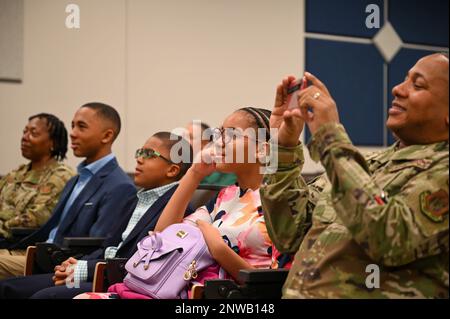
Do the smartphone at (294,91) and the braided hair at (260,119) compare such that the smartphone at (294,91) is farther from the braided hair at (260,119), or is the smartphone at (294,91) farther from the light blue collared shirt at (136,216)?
the light blue collared shirt at (136,216)

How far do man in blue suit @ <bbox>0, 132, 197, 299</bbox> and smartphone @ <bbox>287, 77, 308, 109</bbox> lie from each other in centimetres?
90

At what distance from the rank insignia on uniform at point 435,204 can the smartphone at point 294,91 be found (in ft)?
1.35

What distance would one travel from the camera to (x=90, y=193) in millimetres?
3104

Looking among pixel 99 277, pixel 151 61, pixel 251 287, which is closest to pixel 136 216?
pixel 99 277

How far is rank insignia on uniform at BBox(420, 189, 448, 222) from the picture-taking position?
1.33 metres

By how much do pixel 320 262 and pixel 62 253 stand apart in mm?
1697

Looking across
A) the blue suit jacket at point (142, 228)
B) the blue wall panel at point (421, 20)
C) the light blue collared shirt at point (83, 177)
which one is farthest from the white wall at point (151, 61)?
the blue suit jacket at point (142, 228)

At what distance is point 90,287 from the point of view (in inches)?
98.7

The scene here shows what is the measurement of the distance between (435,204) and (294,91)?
50cm

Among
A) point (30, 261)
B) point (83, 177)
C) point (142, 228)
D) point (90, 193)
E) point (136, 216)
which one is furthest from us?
point (83, 177)

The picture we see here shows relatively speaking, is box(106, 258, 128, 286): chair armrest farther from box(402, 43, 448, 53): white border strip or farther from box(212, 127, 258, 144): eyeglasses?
box(402, 43, 448, 53): white border strip

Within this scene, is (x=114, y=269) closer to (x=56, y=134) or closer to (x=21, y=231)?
(x=21, y=231)

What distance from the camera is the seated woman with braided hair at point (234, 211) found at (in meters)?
1.94

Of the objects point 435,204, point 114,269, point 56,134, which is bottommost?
point 114,269
